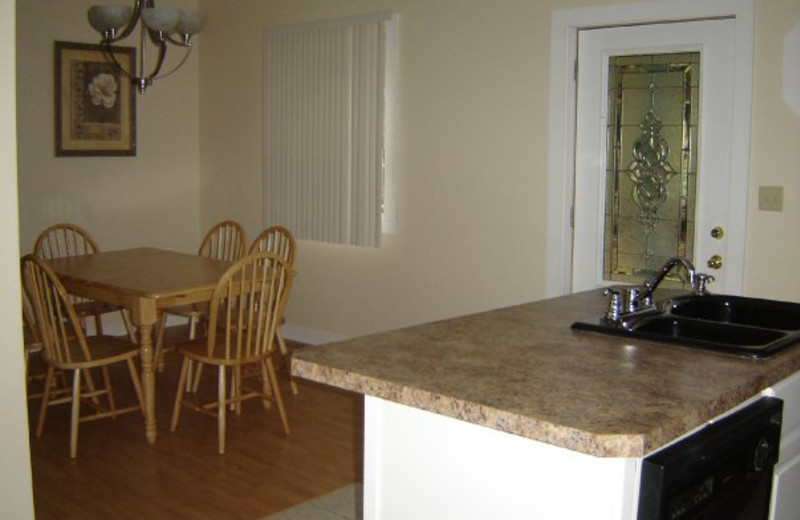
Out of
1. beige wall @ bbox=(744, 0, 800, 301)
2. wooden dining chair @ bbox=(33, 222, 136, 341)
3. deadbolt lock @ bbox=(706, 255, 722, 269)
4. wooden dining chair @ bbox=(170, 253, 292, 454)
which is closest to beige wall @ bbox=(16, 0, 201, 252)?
wooden dining chair @ bbox=(33, 222, 136, 341)

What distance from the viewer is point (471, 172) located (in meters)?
4.69

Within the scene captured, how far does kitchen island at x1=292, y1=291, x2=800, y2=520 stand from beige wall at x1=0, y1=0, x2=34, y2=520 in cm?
83

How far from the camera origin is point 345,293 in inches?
216

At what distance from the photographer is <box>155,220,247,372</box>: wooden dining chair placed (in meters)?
4.52

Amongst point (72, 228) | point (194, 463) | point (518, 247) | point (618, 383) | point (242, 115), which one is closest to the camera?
point (618, 383)

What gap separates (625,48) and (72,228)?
3.17 meters

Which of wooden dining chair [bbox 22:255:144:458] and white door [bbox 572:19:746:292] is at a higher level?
white door [bbox 572:19:746:292]

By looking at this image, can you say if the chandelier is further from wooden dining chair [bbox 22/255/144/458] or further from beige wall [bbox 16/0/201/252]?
beige wall [bbox 16/0/201/252]

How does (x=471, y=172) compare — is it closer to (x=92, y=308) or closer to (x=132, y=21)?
(x=132, y=21)

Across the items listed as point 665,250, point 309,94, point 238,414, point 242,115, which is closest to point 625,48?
point 665,250

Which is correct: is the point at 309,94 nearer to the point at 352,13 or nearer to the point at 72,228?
the point at 352,13

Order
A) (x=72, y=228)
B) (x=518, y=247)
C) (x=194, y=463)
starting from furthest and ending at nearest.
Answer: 1. (x=72, y=228)
2. (x=518, y=247)
3. (x=194, y=463)

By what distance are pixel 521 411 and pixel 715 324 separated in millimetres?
980

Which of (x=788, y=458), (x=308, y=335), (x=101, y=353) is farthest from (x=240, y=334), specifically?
(x=788, y=458)
